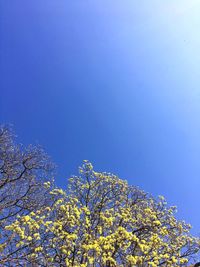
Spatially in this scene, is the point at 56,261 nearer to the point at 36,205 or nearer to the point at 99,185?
the point at 36,205

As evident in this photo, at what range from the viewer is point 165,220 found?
839 inches

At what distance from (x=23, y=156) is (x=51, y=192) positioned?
2.70 metres

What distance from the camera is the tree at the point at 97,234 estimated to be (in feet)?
44.1

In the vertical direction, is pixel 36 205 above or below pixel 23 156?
below

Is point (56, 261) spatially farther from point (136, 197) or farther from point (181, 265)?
point (136, 197)

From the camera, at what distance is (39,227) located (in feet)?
46.1

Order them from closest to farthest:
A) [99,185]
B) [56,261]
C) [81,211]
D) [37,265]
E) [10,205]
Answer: [37,265] → [56,261] → [81,211] → [10,205] → [99,185]

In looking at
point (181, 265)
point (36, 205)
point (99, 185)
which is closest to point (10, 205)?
point (36, 205)

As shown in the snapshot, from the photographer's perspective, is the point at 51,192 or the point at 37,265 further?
the point at 51,192

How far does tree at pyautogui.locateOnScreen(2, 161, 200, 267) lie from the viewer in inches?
529

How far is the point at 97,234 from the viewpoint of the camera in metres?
16.0

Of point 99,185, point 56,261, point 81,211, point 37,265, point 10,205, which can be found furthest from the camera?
point 99,185

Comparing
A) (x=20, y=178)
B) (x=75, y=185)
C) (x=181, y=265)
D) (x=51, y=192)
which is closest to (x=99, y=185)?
(x=75, y=185)

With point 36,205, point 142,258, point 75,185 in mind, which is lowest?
point 142,258
